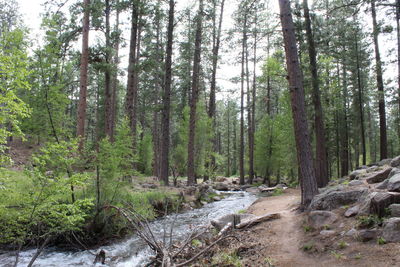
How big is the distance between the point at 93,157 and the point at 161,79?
18296 mm

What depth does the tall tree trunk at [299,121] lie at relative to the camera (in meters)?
7.08

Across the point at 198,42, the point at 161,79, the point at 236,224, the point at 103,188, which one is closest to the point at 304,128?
the point at 236,224

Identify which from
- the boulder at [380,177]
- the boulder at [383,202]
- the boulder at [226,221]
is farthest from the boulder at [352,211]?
the boulder at [226,221]

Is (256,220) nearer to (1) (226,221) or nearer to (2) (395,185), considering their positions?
(1) (226,221)

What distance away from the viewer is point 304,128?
7.14 m

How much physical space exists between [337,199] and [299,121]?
2.13 metres

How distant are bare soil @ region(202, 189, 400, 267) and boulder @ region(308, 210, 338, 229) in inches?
6.3

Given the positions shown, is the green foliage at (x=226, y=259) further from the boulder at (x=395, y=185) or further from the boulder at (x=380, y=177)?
the boulder at (x=380, y=177)

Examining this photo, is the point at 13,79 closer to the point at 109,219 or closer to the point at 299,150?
the point at 109,219

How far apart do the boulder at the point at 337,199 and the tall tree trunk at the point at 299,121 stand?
66 centimetres

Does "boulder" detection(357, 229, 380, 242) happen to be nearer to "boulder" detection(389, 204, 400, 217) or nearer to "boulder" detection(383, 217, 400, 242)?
"boulder" detection(383, 217, 400, 242)

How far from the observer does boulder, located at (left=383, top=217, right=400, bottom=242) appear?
4117 mm

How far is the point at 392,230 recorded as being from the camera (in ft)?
13.7

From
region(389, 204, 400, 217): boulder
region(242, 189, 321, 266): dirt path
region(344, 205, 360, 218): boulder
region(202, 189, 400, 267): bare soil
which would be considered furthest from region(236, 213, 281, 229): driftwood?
region(389, 204, 400, 217): boulder
